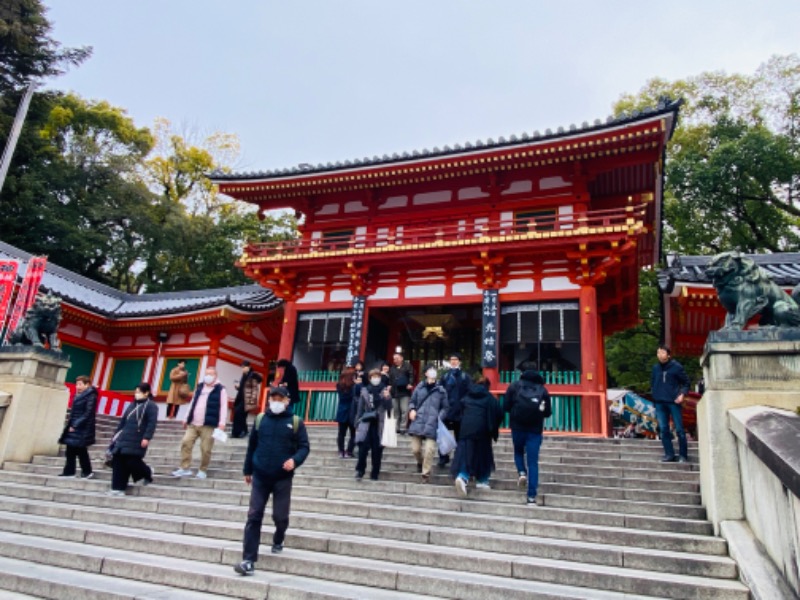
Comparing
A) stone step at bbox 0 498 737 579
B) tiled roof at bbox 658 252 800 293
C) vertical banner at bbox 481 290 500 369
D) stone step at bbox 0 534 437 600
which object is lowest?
stone step at bbox 0 534 437 600

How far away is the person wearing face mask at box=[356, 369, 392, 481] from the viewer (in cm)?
742

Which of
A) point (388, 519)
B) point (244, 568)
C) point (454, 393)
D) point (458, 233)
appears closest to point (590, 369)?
point (458, 233)

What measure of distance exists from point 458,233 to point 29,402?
9868 millimetres

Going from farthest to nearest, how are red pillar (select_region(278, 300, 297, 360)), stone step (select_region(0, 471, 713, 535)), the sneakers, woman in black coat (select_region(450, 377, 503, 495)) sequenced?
1. red pillar (select_region(278, 300, 297, 360))
2. woman in black coat (select_region(450, 377, 503, 495))
3. stone step (select_region(0, 471, 713, 535))
4. the sneakers

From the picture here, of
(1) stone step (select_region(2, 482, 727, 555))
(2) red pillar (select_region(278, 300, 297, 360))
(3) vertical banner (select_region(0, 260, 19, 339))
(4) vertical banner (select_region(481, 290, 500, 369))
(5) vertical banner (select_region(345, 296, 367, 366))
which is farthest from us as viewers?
(2) red pillar (select_region(278, 300, 297, 360))

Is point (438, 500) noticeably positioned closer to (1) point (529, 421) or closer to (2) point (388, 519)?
(2) point (388, 519)

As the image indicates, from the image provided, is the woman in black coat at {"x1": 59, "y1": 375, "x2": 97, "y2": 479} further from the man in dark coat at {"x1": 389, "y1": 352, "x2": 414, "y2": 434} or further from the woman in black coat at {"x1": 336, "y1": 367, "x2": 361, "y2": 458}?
the man in dark coat at {"x1": 389, "y1": 352, "x2": 414, "y2": 434}

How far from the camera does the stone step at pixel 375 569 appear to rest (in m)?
4.15

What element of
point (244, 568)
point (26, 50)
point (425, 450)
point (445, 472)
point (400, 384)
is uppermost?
point (26, 50)

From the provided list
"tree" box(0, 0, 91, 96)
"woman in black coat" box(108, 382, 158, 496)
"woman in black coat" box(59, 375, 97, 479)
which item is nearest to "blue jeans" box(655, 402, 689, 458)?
"woman in black coat" box(108, 382, 158, 496)

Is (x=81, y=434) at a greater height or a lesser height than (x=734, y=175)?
lesser

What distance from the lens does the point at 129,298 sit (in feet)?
75.8

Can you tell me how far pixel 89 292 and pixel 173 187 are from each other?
12.0m

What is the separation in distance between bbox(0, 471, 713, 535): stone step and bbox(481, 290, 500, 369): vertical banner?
6407mm
